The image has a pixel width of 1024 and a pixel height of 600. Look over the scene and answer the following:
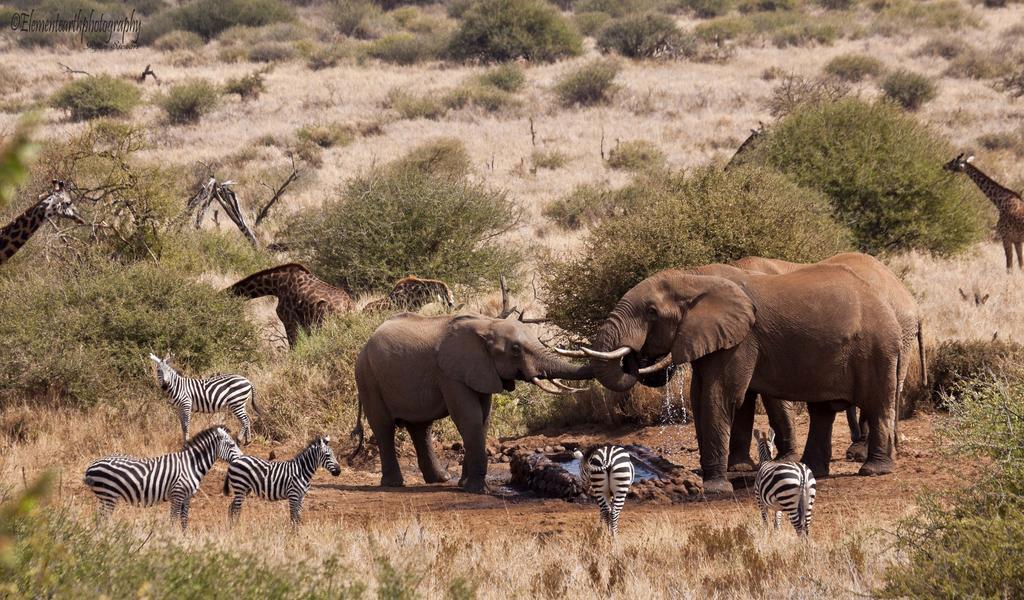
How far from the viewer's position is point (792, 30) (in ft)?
189

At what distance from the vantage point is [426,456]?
11602 mm

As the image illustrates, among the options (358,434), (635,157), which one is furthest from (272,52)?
(358,434)

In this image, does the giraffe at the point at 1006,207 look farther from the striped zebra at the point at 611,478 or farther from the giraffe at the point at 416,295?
the striped zebra at the point at 611,478

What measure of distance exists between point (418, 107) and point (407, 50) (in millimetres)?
14530

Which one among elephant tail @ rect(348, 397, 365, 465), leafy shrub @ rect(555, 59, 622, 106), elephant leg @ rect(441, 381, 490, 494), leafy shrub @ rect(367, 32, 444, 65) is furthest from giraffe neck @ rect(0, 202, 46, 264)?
leafy shrub @ rect(367, 32, 444, 65)

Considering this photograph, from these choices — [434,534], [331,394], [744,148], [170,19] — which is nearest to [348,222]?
[331,394]

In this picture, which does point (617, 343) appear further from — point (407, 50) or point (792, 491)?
point (407, 50)

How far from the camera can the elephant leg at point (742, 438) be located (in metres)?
11.3

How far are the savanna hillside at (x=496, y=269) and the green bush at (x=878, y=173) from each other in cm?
6

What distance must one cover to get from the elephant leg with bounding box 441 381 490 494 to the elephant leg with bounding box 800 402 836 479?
9.47 feet

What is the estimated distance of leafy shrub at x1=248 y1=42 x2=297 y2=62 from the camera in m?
59.7

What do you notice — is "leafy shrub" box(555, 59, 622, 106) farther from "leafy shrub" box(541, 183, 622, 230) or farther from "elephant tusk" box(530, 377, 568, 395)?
"elephant tusk" box(530, 377, 568, 395)

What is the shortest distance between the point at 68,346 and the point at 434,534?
6.53 m

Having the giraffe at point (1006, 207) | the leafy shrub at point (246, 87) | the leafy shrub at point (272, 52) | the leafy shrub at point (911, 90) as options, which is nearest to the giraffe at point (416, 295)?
the giraffe at point (1006, 207)
